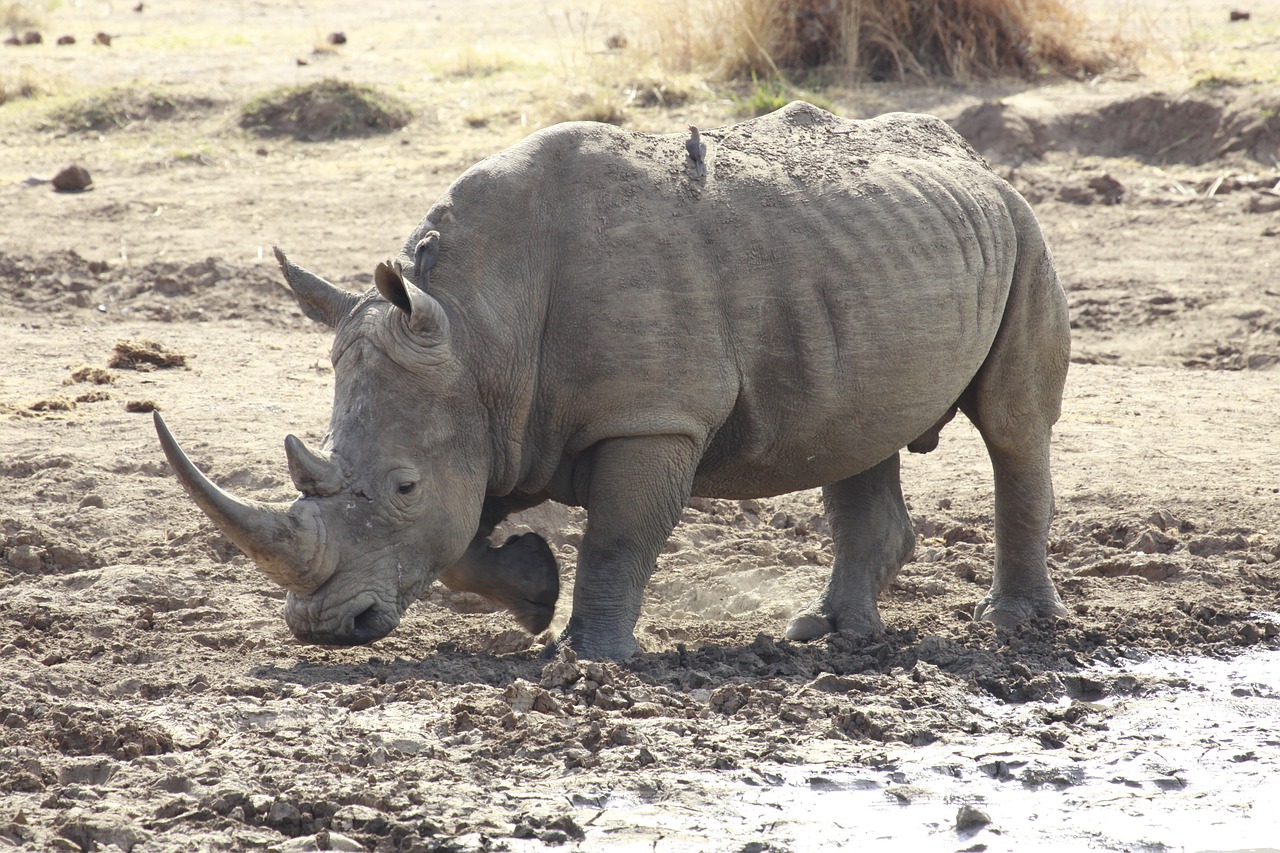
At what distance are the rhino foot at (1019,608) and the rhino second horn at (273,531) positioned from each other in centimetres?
258

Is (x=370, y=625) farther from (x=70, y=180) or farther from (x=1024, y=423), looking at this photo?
(x=70, y=180)

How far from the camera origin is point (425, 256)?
5.18 m

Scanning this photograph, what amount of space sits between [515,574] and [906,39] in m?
10.1

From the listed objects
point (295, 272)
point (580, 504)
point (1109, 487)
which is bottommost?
point (1109, 487)

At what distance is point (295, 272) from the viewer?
5297 mm

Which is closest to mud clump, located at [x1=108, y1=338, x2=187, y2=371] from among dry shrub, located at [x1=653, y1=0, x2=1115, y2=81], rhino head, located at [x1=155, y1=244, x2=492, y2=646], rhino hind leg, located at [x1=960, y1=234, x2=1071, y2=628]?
rhino head, located at [x1=155, y1=244, x2=492, y2=646]

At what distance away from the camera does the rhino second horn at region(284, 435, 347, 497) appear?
4871 millimetres

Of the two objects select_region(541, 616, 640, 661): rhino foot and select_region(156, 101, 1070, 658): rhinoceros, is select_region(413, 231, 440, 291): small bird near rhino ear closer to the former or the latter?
select_region(156, 101, 1070, 658): rhinoceros

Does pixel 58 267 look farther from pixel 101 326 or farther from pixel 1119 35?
pixel 1119 35

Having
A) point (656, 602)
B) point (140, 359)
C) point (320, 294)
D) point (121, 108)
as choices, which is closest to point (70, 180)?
point (121, 108)

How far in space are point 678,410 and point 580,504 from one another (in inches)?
22.4

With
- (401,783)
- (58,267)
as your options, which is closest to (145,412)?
(58,267)

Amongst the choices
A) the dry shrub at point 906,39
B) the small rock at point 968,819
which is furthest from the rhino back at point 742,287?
the dry shrub at point 906,39

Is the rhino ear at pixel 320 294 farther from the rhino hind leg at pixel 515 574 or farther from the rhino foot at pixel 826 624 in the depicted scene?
the rhino foot at pixel 826 624
